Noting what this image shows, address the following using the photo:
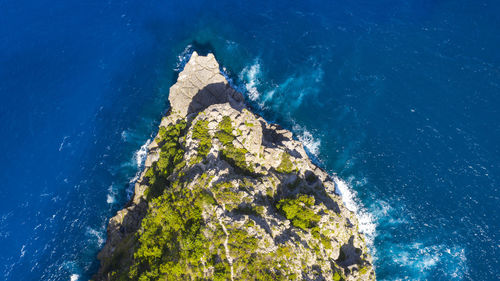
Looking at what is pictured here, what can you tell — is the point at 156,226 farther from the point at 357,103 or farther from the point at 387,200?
the point at 357,103

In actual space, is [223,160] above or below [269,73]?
below

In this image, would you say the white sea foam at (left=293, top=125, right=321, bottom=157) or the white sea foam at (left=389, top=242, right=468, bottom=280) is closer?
the white sea foam at (left=389, top=242, right=468, bottom=280)

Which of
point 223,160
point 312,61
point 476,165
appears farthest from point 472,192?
point 223,160

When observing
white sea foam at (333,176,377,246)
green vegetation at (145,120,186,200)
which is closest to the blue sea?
white sea foam at (333,176,377,246)

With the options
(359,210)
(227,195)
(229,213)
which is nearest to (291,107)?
(359,210)

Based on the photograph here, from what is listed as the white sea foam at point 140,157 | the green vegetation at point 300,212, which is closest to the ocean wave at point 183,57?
the white sea foam at point 140,157

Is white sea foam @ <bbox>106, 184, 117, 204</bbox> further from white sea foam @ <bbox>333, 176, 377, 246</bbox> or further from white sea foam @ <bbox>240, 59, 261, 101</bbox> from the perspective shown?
white sea foam @ <bbox>333, 176, 377, 246</bbox>
